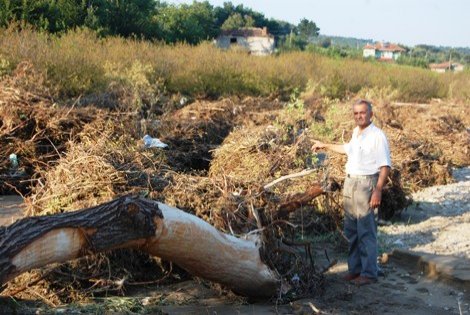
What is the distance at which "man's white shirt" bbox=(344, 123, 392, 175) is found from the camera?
5.74 meters

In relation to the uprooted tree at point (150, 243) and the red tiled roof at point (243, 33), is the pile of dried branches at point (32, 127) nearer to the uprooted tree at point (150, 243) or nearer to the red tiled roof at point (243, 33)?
the uprooted tree at point (150, 243)

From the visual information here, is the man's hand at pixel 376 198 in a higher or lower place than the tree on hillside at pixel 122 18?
lower

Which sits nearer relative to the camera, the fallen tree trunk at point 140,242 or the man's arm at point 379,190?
the fallen tree trunk at point 140,242

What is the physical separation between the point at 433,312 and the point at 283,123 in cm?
675

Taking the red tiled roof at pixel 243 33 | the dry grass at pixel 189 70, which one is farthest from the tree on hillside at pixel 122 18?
the red tiled roof at pixel 243 33

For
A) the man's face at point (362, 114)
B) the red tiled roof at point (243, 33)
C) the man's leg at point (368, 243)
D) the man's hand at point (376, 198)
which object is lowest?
the man's leg at point (368, 243)

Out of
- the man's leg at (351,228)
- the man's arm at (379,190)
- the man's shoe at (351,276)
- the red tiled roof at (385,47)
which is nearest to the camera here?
the man's arm at (379,190)

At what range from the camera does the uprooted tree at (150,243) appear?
3.98m

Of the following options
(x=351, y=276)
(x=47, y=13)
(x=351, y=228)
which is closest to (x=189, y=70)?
(x=47, y=13)

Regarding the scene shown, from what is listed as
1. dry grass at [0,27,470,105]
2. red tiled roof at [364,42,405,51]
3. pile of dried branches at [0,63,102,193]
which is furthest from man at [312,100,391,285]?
red tiled roof at [364,42,405,51]

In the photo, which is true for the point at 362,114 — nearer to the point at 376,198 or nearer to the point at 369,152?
the point at 369,152

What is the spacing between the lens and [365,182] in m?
5.83

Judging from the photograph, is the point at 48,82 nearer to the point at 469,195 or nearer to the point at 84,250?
the point at 469,195

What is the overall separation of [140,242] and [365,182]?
2.30m
